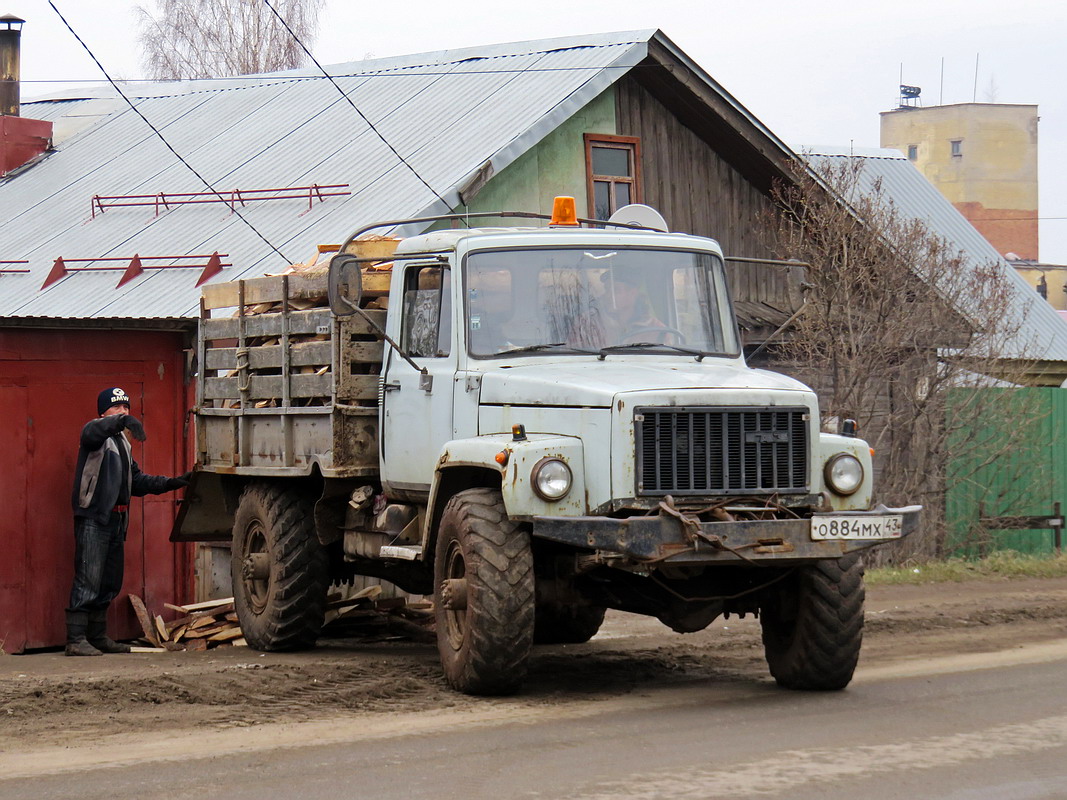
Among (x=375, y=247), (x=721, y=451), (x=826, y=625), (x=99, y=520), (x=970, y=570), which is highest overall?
(x=375, y=247)

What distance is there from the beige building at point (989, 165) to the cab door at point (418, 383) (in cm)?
5484

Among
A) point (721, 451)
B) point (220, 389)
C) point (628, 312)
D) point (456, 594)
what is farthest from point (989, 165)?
point (456, 594)

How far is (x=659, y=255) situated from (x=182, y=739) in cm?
409

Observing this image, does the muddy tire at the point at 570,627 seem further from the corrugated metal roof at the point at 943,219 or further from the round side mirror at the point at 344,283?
the corrugated metal roof at the point at 943,219

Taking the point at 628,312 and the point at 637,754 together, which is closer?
the point at 637,754

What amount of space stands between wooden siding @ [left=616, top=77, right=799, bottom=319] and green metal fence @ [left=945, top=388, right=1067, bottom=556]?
2.97 metres

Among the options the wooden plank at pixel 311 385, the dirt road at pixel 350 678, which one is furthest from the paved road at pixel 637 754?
the wooden plank at pixel 311 385

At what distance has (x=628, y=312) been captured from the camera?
30.9ft

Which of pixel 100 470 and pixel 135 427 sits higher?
pixel 135 427

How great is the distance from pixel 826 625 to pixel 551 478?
1799mm

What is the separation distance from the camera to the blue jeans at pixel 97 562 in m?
12.0

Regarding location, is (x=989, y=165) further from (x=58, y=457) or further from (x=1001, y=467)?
(x=58, y=457)

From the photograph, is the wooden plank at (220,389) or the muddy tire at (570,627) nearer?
the muddy tire at (570,627)

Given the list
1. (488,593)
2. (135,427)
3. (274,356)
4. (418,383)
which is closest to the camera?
(488,593)
